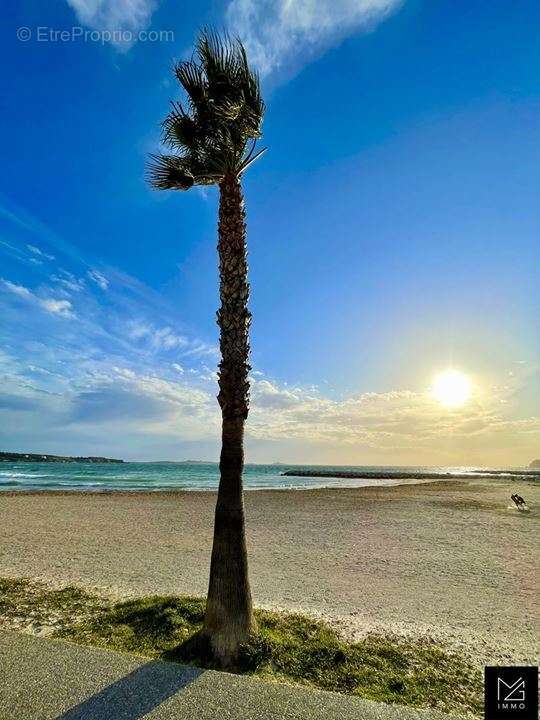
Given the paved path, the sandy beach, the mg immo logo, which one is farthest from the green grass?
the sandy beach

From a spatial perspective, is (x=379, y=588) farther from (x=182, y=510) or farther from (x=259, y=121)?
(x=182, y=510)

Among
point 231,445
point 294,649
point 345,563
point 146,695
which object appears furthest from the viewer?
point 345,563

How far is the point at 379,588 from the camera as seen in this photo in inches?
407

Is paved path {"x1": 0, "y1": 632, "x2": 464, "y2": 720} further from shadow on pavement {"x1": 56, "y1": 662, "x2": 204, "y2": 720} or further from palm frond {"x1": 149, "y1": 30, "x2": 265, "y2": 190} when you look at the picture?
palm frond {"x1": 149, "y1": 30, "x2": 265, "y2": 190}

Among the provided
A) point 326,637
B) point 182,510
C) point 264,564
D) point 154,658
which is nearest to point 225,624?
point 154,658

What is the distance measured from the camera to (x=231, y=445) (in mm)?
6965

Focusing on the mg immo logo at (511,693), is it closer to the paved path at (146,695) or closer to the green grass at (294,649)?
the green grass at (294,649)

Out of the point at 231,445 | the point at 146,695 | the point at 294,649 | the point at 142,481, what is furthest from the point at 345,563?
the point at 142,481

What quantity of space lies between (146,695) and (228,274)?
18.4 feet

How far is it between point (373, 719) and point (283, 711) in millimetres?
931

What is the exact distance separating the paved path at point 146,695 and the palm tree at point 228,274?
123 cm

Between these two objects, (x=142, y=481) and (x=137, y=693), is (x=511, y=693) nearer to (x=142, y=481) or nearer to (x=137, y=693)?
(x=137, y=693)

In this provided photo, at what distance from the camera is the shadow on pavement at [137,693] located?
4461mm

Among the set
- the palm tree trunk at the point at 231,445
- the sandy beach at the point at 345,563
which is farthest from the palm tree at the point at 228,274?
the sandy beach at the point at 345,563
